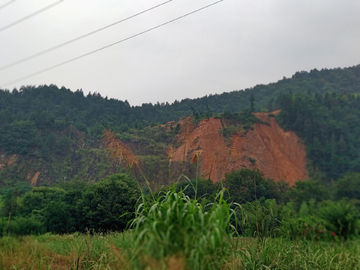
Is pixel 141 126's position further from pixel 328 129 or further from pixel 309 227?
pixel 309 227

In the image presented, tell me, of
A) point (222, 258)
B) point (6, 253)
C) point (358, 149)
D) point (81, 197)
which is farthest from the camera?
point (358, 149)

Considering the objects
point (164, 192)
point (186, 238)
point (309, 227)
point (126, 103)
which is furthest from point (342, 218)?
point (126, 103)

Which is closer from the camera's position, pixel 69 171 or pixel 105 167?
pixel 105 167

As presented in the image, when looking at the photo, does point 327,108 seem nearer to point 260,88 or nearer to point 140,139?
point 140,139

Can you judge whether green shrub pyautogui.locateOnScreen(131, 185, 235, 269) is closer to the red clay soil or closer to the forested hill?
the red clay soil

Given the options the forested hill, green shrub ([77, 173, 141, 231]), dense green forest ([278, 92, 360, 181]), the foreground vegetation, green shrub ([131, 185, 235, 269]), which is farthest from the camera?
the forested hill

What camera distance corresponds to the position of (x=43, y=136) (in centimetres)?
3488

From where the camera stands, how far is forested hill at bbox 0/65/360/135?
110 ft

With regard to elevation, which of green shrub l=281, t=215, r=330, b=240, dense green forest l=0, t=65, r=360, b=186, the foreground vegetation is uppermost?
dense green forest l=0, t=65, r=360, b=186

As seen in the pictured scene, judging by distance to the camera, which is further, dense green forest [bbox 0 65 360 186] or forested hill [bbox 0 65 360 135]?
forested hill [bbox 0 65 360 135]

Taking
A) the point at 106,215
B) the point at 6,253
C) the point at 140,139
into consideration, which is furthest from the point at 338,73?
the point at 6,253

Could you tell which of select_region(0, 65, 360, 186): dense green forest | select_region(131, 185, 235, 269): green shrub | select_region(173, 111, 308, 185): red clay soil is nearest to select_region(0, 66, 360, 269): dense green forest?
select_region(131, 185, 235, 269): green shrub

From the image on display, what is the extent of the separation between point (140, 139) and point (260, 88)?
30457 millimetres

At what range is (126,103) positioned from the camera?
42.5 metres
